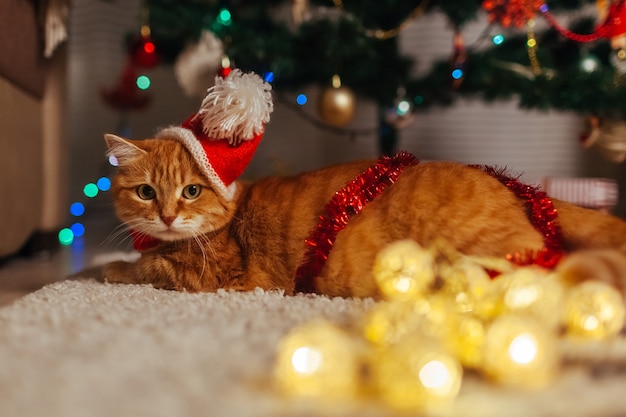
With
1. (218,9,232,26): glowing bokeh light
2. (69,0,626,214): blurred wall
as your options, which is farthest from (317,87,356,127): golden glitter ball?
(69,0,626,214): blurred wall

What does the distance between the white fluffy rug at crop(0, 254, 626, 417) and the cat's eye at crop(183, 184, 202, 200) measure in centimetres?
28

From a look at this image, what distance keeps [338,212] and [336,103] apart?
114cm

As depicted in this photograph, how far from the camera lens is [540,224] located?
1.09m

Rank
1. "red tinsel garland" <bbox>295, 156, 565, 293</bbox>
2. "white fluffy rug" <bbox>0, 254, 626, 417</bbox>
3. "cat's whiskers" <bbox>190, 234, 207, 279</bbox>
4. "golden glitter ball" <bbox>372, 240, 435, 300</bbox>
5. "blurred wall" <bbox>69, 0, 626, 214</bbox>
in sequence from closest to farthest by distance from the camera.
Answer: "white fluffy rug" <bbox>0, 254, 626, 417</bbox> → "golden glitter ball" <bbox>372, 240, 435, 300</bbox> → "red tinsel garland" <bbox>295, 156, 565, 293</bbox> → "cat's whiskers" <bbox>190, 234, 207, 279</bbox> → "blurred wall" <bbox>69, 0, 626, 214</bbox>

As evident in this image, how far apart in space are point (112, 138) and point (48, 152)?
1020 mm

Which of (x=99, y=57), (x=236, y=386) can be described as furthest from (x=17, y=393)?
(x=99, y=57)

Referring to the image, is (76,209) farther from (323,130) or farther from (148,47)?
(323,130)

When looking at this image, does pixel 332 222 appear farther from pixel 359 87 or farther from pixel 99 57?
pixel 99 57

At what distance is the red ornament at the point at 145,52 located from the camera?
2250mm

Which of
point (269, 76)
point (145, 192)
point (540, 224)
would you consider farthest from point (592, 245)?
point (269, 76)

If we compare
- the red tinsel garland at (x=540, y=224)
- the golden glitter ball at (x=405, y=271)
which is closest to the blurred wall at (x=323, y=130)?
the red tinsel garland at (x=540, y=224)

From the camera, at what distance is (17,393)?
63 cm

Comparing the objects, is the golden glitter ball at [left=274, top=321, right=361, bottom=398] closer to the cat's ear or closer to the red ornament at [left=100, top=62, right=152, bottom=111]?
the cat's ear

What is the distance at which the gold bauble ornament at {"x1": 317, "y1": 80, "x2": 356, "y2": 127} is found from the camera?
2219 mm
